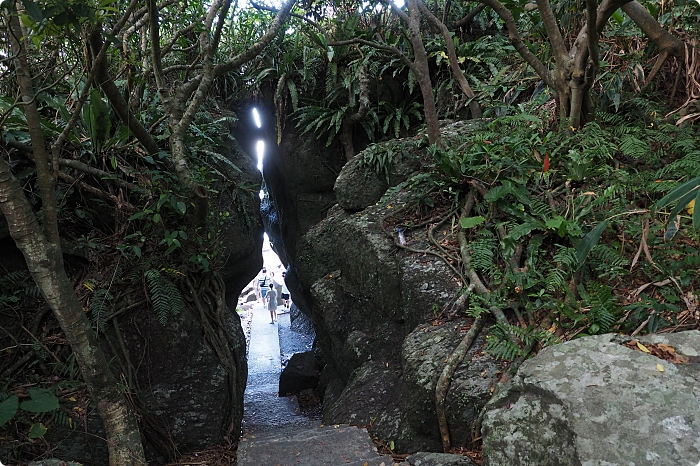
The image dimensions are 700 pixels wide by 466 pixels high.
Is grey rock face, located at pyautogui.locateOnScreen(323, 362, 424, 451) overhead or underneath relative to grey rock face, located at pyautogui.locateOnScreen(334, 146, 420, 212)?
underneath

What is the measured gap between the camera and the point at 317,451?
3248 mm

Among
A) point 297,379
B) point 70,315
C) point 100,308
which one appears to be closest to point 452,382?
point 70,315

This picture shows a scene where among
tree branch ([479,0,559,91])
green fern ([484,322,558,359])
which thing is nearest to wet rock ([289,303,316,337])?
tree branch ([479,0,559,91])

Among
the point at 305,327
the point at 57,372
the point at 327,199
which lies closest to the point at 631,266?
the point at 57,372

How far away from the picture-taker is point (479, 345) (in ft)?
11.1

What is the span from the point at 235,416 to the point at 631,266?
154 inches

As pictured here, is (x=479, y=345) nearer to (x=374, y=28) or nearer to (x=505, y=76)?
(x=505, y=76)

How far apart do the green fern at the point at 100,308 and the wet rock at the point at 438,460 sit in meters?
2.86

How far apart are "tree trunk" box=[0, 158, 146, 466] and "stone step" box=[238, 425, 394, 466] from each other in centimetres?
79

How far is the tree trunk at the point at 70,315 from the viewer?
101 inches

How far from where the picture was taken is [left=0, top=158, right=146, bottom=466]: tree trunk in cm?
257

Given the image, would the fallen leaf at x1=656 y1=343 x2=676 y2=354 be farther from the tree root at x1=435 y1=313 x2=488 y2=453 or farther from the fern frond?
the fern frond

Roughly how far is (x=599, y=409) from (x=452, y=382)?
4.36ft

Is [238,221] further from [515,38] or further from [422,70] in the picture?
[515,38]
